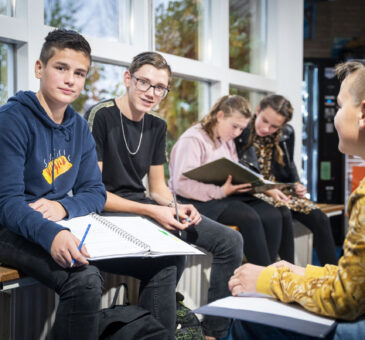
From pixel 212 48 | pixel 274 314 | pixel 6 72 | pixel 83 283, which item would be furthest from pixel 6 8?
pixel 274 314

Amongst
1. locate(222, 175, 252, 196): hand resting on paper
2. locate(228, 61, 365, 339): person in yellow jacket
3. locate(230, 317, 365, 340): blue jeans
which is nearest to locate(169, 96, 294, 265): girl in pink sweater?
locate(222, 175, 252, 196): hand resting on paper

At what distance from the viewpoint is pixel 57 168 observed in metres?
1.56

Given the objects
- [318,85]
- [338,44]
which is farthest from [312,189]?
[338,44]

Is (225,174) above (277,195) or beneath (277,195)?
above

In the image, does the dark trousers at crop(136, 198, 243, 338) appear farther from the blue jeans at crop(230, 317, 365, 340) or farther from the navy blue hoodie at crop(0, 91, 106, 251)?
the blue jeans at crop(230, 317, 365, 340)

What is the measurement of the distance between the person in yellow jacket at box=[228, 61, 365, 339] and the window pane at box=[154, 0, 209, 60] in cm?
209

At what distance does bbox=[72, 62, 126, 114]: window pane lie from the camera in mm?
2510

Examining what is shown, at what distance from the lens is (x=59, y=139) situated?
1.57 meters

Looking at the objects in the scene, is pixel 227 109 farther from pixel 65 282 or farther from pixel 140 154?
pixel 65 282

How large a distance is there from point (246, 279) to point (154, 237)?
21.2 inches

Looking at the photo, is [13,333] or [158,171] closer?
[13,333]

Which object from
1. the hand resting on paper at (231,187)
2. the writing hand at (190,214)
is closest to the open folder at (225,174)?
the hand resting on paper at (231,187)

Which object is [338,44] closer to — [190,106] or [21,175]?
[190,106]

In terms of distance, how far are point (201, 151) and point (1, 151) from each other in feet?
4.17
